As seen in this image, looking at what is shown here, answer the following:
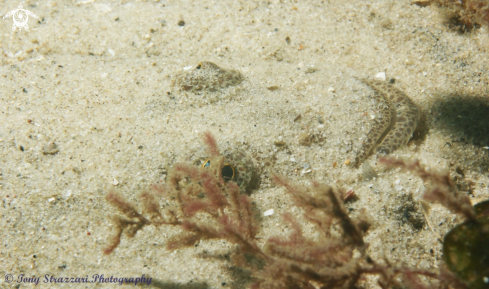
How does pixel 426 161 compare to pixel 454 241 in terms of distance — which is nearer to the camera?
pixel 454 241

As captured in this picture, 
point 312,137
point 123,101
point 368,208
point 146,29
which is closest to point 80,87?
point 123,101

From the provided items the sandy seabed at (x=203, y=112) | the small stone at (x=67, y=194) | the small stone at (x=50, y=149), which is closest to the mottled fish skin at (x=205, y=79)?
the sandy seabed at (x=203, y=112)

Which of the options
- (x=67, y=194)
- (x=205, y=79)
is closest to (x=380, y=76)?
(x=205, y=79)

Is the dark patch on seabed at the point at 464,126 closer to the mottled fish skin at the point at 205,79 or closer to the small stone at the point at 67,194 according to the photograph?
the mottled fish skin at the point at 205,79

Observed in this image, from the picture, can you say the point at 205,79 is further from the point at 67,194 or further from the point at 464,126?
the point at 464,126

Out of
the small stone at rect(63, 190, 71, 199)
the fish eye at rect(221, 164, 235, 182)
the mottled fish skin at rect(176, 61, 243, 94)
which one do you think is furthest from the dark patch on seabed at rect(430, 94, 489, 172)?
the small stone at rect(63, 190, 71, 199)

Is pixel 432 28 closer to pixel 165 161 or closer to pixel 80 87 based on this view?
pixel 165 161
